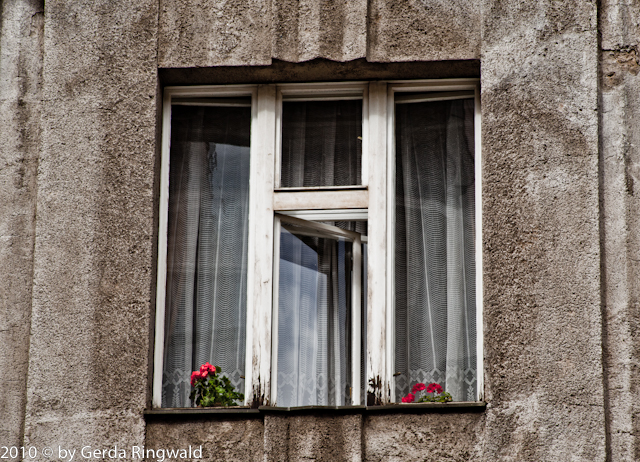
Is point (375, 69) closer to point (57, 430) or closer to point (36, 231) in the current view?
point (36, 231)

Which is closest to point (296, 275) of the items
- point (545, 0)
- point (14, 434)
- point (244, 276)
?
point (244, 276)

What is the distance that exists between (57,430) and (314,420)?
55.6 inches

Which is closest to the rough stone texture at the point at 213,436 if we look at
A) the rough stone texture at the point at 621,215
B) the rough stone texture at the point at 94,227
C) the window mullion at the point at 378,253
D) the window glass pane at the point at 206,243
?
the rough stone texture at the point at 94,227

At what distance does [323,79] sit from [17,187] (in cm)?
193

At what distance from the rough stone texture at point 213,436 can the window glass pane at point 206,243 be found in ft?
0.81

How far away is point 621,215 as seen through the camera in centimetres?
525

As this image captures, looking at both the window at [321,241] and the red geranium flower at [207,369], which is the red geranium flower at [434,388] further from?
the red geranium flower at [207,369]

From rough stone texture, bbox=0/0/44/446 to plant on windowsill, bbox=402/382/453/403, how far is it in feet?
7.09

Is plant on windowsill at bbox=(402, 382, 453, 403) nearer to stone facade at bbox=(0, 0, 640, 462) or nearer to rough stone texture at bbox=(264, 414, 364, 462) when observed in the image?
stone facade at bbox=(0, 0, 640, 462)

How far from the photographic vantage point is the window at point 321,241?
5418mm

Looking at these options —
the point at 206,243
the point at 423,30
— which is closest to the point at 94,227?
the point at 206,243

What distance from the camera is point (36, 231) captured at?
17.9ft

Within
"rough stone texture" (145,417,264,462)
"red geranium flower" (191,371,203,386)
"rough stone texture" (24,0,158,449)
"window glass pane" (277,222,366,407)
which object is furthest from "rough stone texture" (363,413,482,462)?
"rough stone texture" (24,0,158,449)

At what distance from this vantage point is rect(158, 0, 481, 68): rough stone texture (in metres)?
5.59
